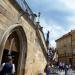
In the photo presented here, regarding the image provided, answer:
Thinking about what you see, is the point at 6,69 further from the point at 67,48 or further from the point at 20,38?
the point at 67,48

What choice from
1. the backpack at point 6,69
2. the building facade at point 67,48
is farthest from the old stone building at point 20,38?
the building facade at point 67,48

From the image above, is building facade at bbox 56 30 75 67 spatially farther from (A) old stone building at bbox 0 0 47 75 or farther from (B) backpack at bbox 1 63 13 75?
(B) backpack at bbox 1 63 13 75

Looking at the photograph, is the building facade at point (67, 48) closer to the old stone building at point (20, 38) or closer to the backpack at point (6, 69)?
the old stone building at point (20, 38)

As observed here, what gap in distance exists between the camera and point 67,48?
210 ft

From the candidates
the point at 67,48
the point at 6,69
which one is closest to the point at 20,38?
the point at 6,69

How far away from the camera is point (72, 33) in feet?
210

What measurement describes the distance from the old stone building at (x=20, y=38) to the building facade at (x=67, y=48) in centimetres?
4202

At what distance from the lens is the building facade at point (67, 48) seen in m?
59.9

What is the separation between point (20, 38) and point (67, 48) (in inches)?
2038

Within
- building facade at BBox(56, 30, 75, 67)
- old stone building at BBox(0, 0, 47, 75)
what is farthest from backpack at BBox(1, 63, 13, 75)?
building facade at BBox(56, 30, 75, 67)

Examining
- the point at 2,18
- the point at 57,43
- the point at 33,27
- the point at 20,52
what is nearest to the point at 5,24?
the point at 2,18

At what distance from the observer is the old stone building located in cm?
999

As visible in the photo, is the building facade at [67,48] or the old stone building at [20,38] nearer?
the old stone building at [20,38]

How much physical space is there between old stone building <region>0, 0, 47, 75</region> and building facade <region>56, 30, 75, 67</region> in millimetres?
42018
